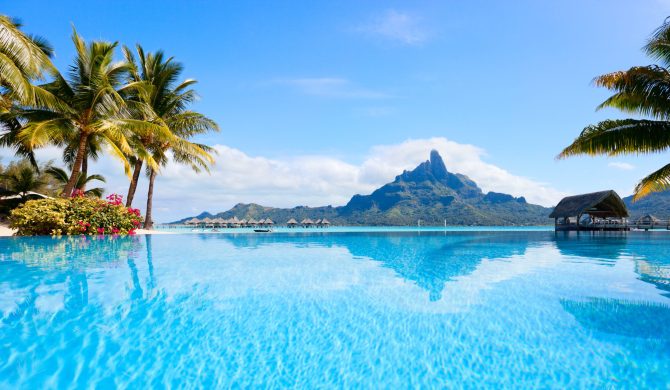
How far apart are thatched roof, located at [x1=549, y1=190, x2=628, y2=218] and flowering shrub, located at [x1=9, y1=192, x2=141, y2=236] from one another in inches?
1165


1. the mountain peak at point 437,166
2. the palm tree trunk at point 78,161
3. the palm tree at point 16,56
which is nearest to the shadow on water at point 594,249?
the palm tree at point 16,56

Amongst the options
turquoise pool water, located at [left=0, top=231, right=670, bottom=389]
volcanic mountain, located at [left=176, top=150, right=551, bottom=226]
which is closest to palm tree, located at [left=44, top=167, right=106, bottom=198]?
turquoise pool water, located at [left=0, top=231, right=670, bottom=389]

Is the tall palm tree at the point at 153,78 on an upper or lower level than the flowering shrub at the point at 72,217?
upper

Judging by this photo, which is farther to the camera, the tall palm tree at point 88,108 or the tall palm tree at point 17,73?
the tall palm tree at point 88,108

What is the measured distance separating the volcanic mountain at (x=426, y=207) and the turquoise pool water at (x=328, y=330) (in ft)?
279

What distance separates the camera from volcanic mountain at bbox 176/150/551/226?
93.4 m

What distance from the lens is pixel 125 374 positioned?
2697mm

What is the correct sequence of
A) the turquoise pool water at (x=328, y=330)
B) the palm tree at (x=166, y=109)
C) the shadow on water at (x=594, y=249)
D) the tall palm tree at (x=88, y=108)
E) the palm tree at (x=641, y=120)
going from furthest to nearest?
the palm tree at (x=166, y=109)
the tall palm tree at (x=88, y=108)
the shadow on water at (x=594, y=249)
the palm tree at (x=641, y=120)
the turquoise pool water at (x=328, y=330)

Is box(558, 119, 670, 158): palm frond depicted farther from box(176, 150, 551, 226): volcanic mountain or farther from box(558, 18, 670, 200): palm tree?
box(176, 150, 551, 226): volcanic mountain

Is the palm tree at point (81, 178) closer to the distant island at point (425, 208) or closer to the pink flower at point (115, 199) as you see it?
the pink flower at point (115, 199)

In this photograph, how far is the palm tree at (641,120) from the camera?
27.0 feet

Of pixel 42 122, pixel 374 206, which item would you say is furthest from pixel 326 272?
pixel 374 206

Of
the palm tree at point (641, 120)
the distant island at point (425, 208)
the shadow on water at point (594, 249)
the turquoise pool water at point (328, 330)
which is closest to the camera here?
the turquoise pool water at point (328, 330)

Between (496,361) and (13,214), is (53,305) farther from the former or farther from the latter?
(13,214)
